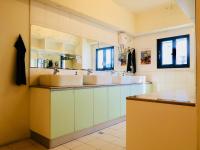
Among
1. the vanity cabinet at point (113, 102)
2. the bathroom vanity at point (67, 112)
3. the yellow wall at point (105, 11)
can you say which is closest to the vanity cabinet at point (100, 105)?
the bathroom vanity at point (67, 112)

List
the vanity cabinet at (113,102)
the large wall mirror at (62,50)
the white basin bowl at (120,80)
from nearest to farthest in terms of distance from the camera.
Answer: the large wall mirror at (62,50), the vanity cabinet at (113,102), the white basin bowl at (120,80)

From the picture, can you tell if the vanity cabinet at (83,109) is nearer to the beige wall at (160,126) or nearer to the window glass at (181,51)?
the beige wall at (160,126)

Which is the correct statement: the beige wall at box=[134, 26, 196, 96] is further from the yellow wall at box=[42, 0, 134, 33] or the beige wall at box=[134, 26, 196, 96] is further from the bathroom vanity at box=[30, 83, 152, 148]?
the bathroom vanity at box=[30, 83, 152, 148]

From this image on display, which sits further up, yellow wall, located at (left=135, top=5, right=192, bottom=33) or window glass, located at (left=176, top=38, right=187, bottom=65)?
yellow wall, located at (left=135, top=5, right=192, bottom=33)

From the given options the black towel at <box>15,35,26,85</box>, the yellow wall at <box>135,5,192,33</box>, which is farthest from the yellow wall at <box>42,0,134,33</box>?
the black towel at <box>15,35,26,85</box>

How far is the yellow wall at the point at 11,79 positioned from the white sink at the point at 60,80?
0.33m

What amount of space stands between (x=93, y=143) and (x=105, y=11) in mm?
2874

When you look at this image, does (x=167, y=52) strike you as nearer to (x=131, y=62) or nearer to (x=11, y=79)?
(x=131, y=62)

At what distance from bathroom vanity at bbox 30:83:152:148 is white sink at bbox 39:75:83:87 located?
113 millimetres

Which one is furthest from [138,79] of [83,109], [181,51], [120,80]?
[83,109]

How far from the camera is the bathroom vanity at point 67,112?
95.0 inches

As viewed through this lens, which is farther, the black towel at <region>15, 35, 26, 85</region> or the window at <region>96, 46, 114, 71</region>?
the window at <region>96, 46, 114, 71</region>

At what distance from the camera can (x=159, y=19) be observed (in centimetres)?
442

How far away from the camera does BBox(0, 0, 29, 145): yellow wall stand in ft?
8.11
